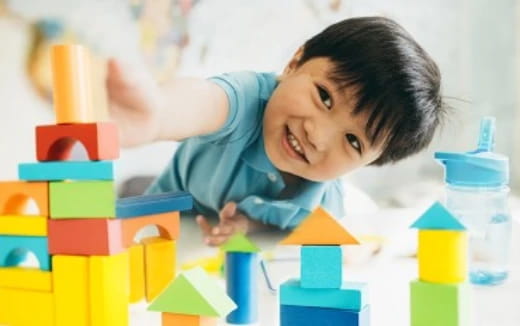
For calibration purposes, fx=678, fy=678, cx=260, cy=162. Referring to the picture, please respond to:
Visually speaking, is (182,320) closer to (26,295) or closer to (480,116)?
(26,295)

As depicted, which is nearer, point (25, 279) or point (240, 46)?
point (25, 279)

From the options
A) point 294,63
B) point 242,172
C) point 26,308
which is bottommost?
point 26,308

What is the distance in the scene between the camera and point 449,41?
2.40 ft

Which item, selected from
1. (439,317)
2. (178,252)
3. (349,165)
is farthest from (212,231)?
(439,317)

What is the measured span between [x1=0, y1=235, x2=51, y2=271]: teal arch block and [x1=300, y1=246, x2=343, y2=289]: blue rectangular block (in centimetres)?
22

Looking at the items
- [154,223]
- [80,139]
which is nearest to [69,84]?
[80,139]

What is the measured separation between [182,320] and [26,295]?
154 millimetres

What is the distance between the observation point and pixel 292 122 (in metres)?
0.69

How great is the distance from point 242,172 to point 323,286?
9.4 inches

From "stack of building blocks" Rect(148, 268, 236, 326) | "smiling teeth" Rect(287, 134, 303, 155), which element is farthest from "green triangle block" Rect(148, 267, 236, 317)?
"smiling teeth" Rect(287, 134, 303, 155)

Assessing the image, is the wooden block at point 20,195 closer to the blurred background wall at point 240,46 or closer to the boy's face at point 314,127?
the blurred background wall at point 240,46

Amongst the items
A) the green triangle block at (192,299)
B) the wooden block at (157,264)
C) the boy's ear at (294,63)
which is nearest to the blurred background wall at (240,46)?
the boy's ear at (294,63)

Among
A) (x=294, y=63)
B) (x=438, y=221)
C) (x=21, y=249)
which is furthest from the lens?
(x=294, y=63)

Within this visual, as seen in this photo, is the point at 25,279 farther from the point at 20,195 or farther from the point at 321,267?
Answer: the point at 321,267
